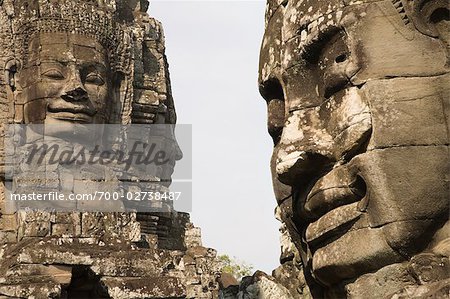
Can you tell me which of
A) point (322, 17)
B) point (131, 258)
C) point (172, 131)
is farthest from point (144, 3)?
point (322, 17)

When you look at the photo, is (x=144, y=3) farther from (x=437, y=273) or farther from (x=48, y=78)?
(x=437, y=273)

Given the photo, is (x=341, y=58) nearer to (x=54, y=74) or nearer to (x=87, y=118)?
(x=54, y=74)

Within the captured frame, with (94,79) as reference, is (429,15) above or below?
below

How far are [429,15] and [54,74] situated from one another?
10558 mm

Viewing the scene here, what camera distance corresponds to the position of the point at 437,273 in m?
3.76

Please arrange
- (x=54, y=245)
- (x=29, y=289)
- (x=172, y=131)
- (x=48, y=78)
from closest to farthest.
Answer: (x=29, y=289)
(x=54, y=245)
(x=48, y=78)
(x=172, y=131)

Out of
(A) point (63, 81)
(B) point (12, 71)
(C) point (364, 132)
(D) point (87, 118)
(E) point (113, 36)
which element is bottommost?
(C) point (364, 132)

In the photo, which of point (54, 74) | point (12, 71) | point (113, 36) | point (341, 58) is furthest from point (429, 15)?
point (113, 36)

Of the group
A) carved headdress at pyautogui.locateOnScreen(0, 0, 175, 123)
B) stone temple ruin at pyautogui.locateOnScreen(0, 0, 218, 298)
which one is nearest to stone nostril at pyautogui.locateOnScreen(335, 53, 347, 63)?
stone temple ruin at pyautogui.locateOnScreen(0, 0, 218, 298)

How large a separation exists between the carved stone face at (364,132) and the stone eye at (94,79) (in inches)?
403

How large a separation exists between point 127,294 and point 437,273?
7291mm

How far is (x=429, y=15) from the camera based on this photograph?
4074 mm

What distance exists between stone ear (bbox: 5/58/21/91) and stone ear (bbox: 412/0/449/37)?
37.0 feet

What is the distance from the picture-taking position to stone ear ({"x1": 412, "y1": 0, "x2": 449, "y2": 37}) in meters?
4.04
